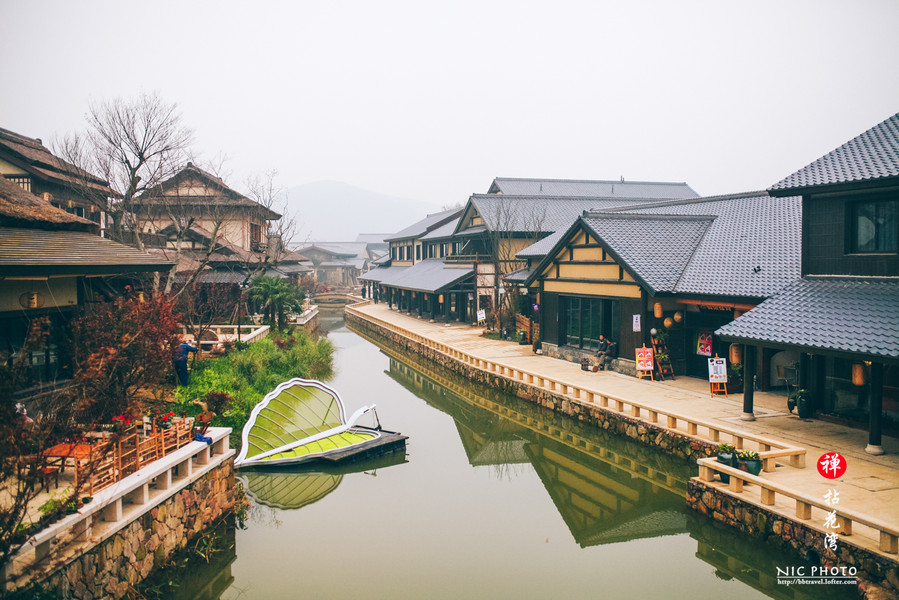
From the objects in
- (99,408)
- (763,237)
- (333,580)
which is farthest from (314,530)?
(763,237)

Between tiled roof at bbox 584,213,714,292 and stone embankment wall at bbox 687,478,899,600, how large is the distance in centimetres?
729

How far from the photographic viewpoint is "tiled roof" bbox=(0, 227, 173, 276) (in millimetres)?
9242

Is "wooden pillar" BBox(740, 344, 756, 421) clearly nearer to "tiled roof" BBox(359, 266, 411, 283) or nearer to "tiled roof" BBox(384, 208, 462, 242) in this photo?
"tiled roof" BBox(384, 208, 462, 242)

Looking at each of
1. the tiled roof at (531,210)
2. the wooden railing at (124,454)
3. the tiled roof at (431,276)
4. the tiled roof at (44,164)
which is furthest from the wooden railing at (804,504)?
the tiled roof at (531,210)

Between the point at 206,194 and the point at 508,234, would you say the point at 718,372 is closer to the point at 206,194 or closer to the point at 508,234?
the point at 508,234

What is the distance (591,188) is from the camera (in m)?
41.2

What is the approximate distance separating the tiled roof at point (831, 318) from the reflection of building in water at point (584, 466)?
3017mm

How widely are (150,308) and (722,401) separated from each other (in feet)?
40.7

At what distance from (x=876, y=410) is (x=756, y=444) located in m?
1.89

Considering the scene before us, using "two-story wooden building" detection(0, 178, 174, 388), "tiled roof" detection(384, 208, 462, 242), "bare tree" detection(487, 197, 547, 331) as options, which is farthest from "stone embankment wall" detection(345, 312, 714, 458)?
"tiled roof" detection(384, 208, 462, 242)

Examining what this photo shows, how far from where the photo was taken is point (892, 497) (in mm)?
7801

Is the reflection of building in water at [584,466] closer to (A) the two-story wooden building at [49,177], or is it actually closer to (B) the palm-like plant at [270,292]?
(B) the palm-like plant at [270,292]

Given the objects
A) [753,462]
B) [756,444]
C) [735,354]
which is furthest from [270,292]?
[753,462]

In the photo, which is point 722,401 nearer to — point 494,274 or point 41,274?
point 41,274
